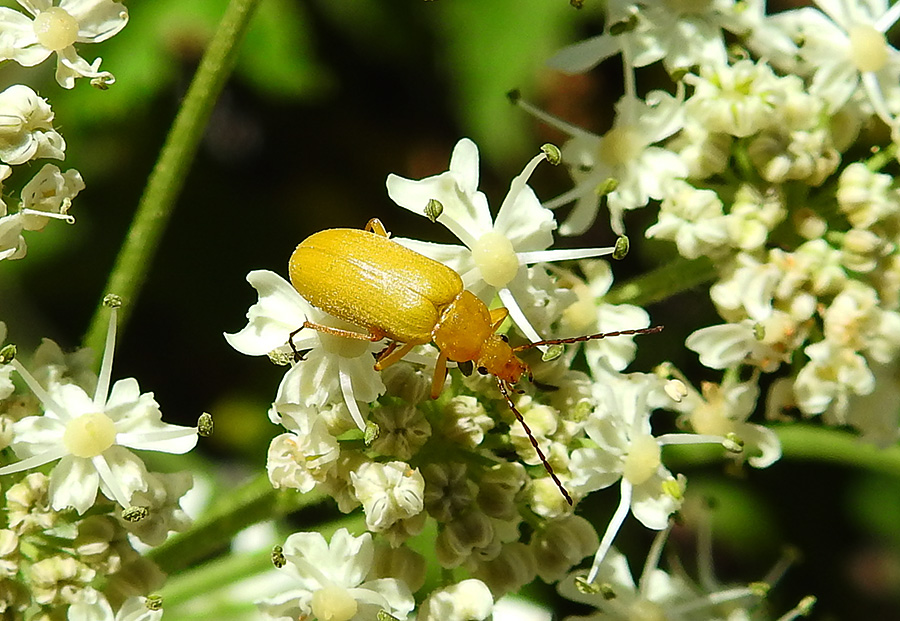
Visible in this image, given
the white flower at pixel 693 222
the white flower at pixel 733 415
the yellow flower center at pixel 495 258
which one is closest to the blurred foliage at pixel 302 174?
the white flower at pixel 733 415

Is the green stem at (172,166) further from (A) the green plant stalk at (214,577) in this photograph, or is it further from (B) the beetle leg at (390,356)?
(A) the green plant stalk at (214,577)

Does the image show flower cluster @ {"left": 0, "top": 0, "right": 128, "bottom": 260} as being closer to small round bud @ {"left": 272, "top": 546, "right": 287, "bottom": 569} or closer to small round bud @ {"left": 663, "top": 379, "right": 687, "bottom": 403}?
small round bud @ {"left": 272, "top": 546, "right": 287, "bottom": 569}

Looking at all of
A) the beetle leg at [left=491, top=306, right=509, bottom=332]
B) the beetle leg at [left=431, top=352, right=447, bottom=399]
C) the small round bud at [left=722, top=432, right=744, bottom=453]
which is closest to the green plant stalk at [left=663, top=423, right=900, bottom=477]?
the small round bud at [left=722, top=432, right=744, bottom=453]

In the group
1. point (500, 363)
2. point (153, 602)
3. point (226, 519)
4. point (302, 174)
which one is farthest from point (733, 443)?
point (302, 174)

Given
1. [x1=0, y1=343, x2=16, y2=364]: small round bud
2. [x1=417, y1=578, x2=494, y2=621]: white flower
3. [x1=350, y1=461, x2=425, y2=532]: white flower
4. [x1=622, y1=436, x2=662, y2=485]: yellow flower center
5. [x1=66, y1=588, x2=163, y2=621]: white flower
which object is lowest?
[x1=66, y1=588, x2=163, y2=621]: white flower

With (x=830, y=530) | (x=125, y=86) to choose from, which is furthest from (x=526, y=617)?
(x=125, y=86)

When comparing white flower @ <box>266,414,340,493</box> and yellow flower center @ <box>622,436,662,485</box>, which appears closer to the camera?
white flower @ <box>266,414,340,493</box>
